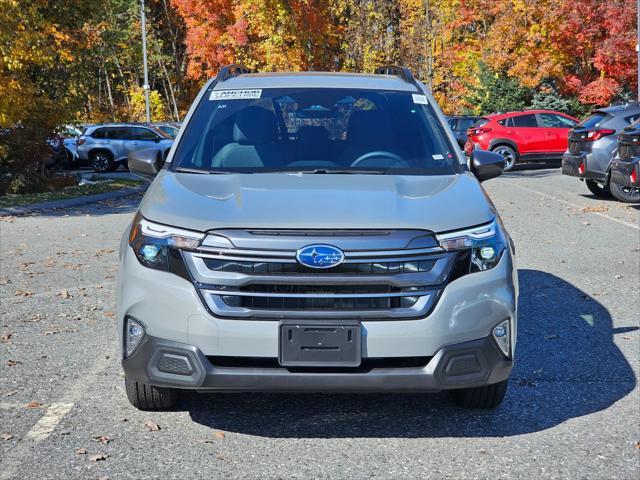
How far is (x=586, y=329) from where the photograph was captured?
7.04 meters

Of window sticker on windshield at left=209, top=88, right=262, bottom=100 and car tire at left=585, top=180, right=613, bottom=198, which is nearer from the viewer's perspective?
window sticker on windshield at left=209, top=88, right=262, bottom=100

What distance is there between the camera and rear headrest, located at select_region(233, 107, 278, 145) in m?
5.59

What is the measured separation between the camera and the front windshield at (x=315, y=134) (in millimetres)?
5395

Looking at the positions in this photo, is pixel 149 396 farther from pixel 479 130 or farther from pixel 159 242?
pixel 479 130

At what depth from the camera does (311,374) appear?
4.22 meters

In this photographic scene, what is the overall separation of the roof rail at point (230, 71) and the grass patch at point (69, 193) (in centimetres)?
1166

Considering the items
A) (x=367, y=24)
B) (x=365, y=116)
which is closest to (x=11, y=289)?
(x=365, y=116)

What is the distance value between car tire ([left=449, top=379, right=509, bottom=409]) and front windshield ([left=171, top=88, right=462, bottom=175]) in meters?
1.22

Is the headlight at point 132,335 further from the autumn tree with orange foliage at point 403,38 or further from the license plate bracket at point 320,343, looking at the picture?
the autumn tree with orange foliage at point 403,38

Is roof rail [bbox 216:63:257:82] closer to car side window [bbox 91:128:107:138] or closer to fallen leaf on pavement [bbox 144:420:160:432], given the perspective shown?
fallen leaf on pavement [bbox 144:420:160:432]

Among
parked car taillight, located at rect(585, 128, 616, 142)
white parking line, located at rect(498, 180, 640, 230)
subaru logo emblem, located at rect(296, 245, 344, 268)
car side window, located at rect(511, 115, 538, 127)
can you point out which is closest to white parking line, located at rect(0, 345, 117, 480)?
subaru logo emblem, located at rect(296, 245, 344, 268)

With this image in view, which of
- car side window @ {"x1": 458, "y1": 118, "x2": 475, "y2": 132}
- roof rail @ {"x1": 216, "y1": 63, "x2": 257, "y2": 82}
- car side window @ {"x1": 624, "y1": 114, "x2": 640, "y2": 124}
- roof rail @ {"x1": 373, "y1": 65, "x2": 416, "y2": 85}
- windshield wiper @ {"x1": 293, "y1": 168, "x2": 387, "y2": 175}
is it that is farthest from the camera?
car side window @ {"x1": 458, "y1": 118, "x2": 475, "y2": 132}

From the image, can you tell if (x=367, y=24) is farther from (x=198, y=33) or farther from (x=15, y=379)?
(x=15, y=379)

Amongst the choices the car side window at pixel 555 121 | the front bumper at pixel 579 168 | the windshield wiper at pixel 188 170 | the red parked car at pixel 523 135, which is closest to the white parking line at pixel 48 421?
the windshield wiper at pixel 188 170
